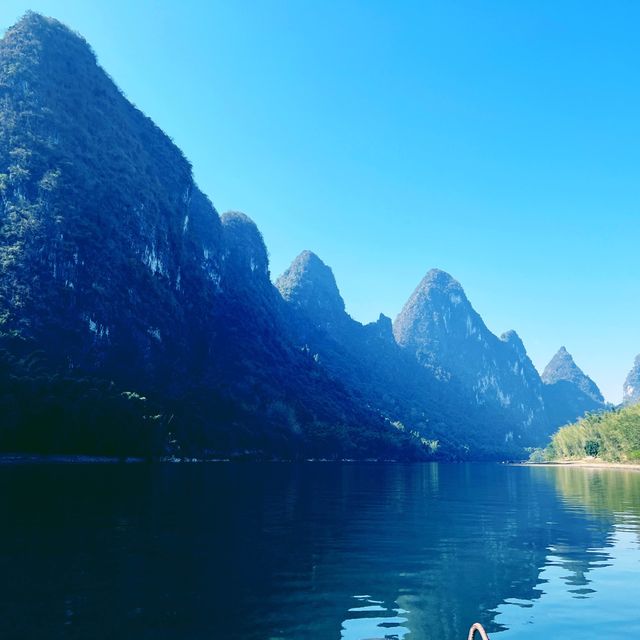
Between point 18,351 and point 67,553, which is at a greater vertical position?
point 18,351

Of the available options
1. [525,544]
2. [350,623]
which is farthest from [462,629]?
[525,544]

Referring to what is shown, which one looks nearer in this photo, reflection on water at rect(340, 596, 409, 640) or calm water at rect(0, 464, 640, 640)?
reflection on water at rect(340, 596, 409, 640)

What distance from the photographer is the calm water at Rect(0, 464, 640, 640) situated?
16672 millimetres

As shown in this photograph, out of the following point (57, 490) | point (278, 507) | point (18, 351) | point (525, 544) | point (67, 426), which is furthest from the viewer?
point (18, 351)

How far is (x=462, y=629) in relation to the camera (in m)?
16.9

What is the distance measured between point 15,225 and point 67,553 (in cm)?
18956

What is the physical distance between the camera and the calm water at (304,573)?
54.7ft

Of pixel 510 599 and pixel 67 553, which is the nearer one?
pixel 510 599

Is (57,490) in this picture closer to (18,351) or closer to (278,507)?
(278,507)

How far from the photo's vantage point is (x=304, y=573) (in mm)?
23125

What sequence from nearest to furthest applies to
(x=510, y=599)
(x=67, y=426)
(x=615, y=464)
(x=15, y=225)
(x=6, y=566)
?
(x=510, y=599), (x=6, y=566), (x=67, y=426), (x=615, y=464), (x=15, y=225)

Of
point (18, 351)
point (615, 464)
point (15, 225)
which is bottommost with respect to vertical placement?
point (615, 464)

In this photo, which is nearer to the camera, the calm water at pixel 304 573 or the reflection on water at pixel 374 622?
the reflection on water at pixel 374 622

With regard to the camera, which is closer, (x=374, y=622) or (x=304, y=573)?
(x=374, y=622)
